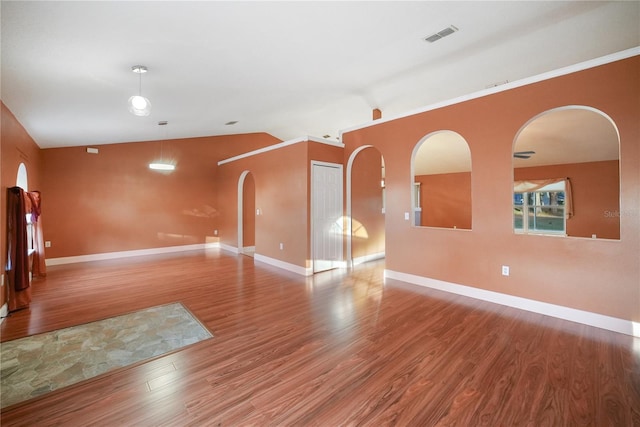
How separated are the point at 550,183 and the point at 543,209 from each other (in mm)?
869

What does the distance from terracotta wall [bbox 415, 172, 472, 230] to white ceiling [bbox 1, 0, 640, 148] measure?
4.27 metres

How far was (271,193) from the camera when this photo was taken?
20.8 feet

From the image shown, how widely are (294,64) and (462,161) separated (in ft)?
20.5

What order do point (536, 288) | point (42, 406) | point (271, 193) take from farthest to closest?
point (271, 193)
point (536, 288)
point (42, 406)

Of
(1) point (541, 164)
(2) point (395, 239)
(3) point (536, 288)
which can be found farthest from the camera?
(1) point (541, 164)

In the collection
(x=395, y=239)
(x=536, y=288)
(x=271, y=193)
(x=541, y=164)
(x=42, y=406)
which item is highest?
(x=541, y=164)

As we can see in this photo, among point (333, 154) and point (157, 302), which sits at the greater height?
point (333, 154)

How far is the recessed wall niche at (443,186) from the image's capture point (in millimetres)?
7639

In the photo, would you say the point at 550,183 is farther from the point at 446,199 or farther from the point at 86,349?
the point at 86,349

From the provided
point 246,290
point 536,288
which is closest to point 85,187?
point 246,290

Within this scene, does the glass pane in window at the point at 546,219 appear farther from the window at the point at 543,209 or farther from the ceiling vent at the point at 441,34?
the ceiling vent at the point at 441,34

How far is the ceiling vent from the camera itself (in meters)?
3.07

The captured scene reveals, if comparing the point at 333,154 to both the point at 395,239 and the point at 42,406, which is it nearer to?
the point at 395,239

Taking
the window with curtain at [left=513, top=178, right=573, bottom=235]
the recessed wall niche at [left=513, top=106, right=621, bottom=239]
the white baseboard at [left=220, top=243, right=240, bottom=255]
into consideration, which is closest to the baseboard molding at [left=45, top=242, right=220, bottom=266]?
the white baseboard at [left=220, top=243, right=240, bottom=255]
